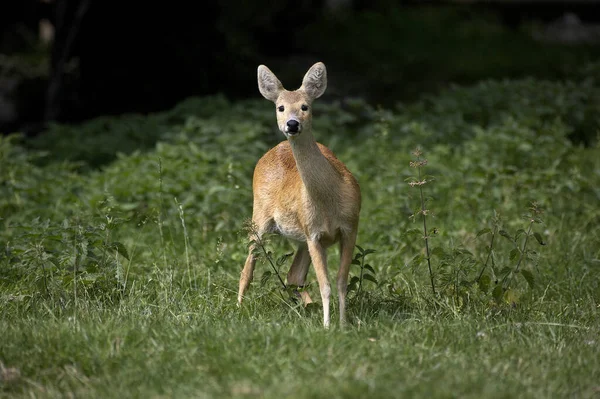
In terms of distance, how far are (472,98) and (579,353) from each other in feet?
20.4

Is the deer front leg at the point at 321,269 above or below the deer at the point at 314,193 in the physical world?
below

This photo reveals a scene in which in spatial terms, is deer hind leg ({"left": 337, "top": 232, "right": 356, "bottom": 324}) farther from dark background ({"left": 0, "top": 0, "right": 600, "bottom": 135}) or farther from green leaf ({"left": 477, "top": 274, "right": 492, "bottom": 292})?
dark background ({"left": 0, "top": 0, "right": 600, "bottom": 135})

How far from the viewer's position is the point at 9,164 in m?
7.95

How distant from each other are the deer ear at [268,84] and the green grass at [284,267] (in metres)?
0.90

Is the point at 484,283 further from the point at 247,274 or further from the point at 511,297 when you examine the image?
the point at 247,274

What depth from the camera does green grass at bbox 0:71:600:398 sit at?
401cm

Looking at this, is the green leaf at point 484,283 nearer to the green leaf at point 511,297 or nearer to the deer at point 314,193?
the green leaf at point 511,297

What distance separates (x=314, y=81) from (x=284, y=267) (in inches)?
58.8

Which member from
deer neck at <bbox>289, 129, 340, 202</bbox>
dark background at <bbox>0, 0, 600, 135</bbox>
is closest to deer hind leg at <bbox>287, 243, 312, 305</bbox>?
deer neck at <bbox>289, 129, 340, 202</bbox>

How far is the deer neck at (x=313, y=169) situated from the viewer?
4914 mm

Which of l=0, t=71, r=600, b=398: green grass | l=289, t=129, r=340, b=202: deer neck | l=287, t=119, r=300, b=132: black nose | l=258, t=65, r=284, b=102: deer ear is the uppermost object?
l=258, t=65, r=284, b=102: deer ear

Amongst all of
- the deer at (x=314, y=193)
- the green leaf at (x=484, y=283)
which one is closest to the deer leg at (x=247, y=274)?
the deer at (x=314, y=193)

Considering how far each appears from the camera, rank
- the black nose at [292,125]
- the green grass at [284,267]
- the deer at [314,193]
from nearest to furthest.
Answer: the green grass at [284,267], the black nose at [292,125], the deer at [314,193]

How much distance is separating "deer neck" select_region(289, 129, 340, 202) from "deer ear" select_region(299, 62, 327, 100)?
256 millimetres
